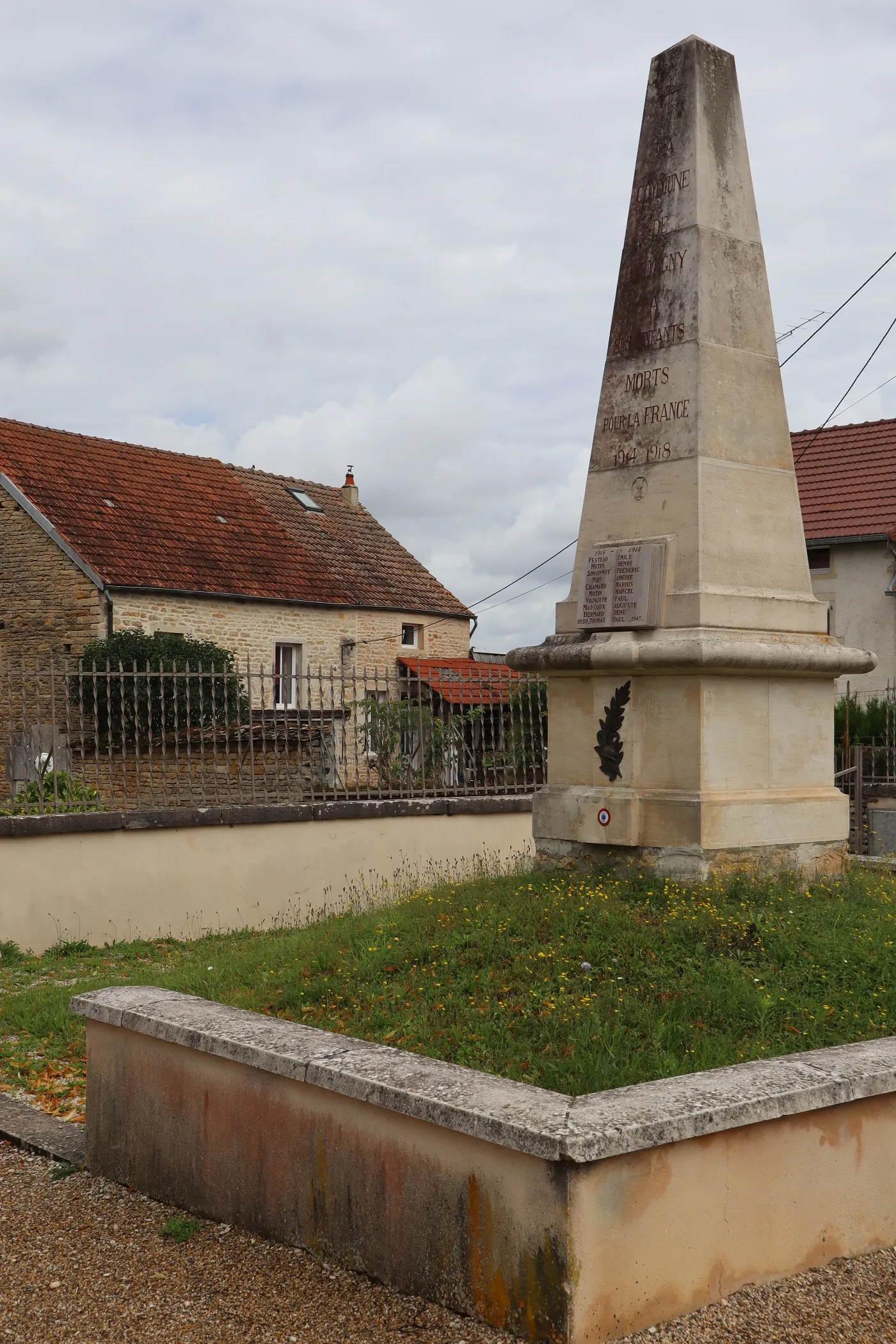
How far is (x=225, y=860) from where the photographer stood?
10.4 metres

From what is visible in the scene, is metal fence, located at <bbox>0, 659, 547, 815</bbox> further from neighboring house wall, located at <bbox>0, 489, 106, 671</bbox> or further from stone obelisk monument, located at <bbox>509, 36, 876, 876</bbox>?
neighboring house wall, located at <bbox>0, 489, 106, 671</bbox>

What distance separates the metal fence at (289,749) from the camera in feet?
33.3

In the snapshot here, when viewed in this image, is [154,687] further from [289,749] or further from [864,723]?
[864,723]

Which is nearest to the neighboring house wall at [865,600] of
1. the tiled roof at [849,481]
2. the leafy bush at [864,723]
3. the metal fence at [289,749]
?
the tiled roof at [849,481]

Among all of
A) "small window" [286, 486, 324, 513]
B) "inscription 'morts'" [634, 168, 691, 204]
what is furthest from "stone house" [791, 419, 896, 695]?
"inscription 'morts'" [634, 168, 691, 204]

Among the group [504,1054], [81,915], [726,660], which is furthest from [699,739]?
[81,915]

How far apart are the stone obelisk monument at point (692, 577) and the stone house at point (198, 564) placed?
1600 cm

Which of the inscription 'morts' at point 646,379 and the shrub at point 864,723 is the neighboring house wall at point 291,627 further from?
the inscription 'morts' at point 646,379

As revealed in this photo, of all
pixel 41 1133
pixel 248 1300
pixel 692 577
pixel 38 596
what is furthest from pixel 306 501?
pixel 248 1300

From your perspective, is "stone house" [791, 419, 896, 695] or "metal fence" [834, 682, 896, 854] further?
"stone house" [791, 419, 896, 695]

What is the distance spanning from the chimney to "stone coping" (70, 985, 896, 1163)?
28.3 meters

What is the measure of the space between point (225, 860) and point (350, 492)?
2275 centimetres

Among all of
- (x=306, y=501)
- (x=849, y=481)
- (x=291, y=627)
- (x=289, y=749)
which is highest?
(x=306, y=501)

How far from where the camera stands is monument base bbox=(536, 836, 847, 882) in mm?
6074
